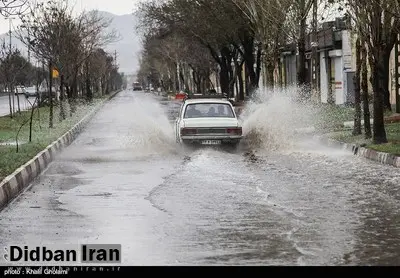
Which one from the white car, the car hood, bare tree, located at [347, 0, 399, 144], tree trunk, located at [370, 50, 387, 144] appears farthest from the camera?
the car hood

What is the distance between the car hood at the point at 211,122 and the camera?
76.3 ft

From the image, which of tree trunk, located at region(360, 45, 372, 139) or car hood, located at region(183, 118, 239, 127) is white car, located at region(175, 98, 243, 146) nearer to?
car hood, located at region(183, 118, 239, 127)

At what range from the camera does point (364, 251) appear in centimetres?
878

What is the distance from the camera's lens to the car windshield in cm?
2433

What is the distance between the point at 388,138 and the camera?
2352 centimetres

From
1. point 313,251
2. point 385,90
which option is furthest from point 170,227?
point 385,90

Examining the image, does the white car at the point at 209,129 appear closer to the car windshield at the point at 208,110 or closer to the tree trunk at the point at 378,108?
the car windshield at the point at 208,110

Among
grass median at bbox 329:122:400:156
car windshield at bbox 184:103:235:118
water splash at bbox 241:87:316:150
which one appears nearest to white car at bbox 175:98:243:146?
car windshield at bbox 184:103:235:118

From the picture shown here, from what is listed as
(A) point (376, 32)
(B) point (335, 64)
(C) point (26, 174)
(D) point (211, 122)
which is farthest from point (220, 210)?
(B) point (335, 64)

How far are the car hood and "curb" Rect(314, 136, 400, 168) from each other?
2.86 metres

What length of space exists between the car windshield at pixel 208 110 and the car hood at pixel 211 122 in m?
0.51

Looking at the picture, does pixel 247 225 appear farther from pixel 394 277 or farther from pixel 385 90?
pixel 385 90

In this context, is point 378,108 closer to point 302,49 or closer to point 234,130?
point 234,130

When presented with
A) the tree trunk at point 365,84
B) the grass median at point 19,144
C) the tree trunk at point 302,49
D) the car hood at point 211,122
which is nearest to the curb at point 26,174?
the grass median at point 19,144
